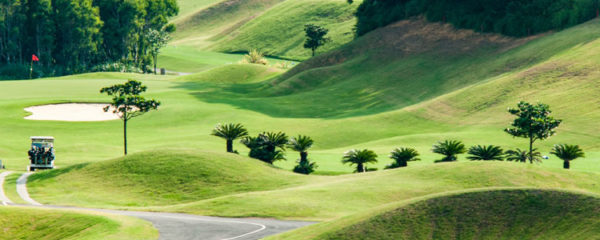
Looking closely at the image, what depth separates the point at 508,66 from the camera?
271ft

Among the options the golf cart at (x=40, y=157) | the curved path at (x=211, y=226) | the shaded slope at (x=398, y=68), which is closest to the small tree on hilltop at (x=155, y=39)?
the shaded slope at (x=398, y=68)

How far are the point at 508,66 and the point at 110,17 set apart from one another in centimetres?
8712

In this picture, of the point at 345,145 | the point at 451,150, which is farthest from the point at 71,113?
the point at 451,150

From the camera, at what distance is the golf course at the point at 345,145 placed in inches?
889

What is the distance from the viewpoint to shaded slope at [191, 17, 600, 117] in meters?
83.8

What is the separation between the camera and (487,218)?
70.9ft

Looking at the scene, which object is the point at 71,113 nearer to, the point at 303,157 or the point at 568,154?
the point at 303,157

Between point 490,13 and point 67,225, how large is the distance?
76793 mm

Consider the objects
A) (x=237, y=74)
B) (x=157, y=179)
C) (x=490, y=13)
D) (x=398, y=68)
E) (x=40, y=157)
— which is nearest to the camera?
(x=157, y=179)

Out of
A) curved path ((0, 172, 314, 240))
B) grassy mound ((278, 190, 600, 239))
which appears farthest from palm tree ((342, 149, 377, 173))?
grassy mound ((278, 190, 600, 239))

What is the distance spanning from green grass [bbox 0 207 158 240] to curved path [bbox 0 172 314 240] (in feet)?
2.60

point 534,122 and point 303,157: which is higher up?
point 534,122

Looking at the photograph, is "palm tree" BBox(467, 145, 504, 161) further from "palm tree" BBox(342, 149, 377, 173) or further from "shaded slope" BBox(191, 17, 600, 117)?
"shaded slope" BBox(191, 17, 600, 117)

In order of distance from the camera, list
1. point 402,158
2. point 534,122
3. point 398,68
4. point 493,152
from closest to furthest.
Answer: point 534,122 < point 493,152 < point 402,158 < point 398,68
